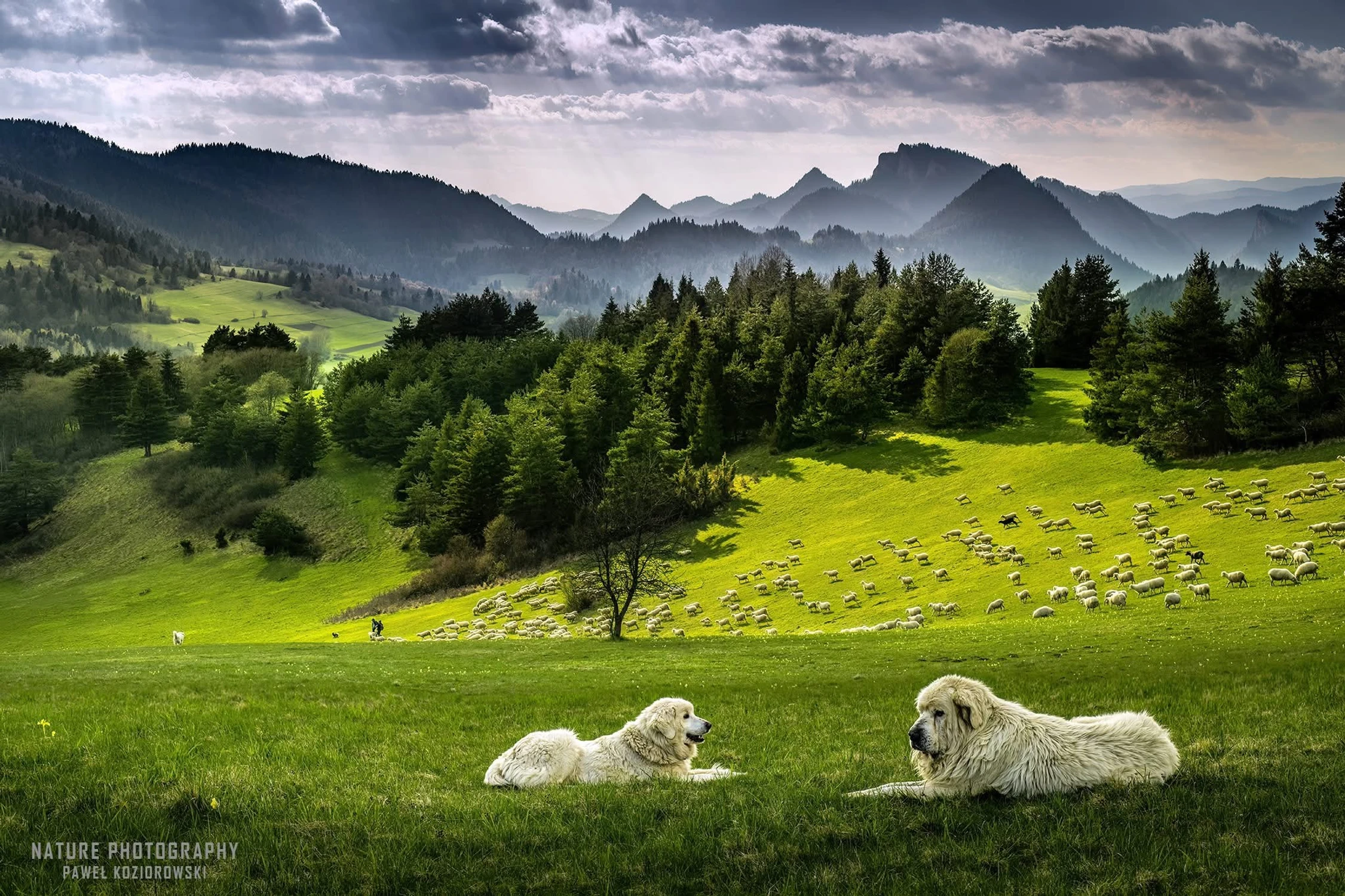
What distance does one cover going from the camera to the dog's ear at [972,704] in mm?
9203

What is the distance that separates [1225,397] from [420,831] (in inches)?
2617

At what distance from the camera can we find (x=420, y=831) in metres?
8.10

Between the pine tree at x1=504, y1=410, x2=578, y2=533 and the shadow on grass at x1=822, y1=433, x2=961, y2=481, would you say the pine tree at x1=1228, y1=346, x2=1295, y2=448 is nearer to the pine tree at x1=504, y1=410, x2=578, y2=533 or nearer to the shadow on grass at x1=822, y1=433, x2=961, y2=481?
the shadow on grass at x1=822, y1=433, x2=961, y2=481

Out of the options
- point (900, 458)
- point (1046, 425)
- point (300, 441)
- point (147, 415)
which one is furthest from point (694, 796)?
point (147, 415)

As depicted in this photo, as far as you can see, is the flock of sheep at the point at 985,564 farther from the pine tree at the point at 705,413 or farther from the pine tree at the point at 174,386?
the pine tree at the point at 174,386

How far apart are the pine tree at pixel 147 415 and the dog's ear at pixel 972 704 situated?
13359 centimetres

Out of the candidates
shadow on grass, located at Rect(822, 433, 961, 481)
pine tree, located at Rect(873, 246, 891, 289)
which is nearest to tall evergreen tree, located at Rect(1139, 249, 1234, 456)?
shadow on grass, located at Rect(822, 433, 961, 481)

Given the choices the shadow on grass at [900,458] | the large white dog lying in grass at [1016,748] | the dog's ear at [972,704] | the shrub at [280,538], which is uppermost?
the dog's ear at [972,704]

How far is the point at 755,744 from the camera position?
14.7 meters

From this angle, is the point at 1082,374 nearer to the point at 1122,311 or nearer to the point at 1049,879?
Answer: the point at 1122,311

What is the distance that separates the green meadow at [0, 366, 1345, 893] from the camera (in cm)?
709

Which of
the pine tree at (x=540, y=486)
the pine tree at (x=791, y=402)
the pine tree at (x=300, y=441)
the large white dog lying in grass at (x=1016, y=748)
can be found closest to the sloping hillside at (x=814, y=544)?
the pine tree at (x=300, y=441)

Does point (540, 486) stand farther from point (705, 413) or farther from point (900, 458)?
point (900, 458)

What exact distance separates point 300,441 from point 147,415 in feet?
92.8
